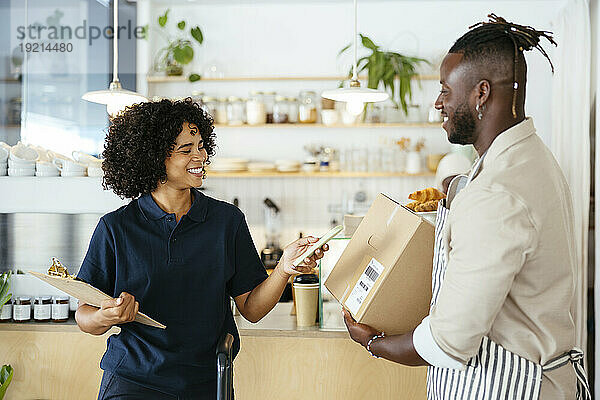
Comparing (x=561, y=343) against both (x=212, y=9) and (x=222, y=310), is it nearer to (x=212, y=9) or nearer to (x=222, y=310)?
(x=222, y=310)

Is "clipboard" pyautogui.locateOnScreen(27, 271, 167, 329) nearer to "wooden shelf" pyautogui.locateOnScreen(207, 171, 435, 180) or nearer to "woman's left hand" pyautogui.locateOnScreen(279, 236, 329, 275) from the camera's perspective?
"woman's left hand" pyautogui.locateOnScreen(279, 236, 329, 275)

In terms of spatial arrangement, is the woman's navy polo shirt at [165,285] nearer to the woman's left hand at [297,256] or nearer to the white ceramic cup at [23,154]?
the woman's left hand at [297,256]

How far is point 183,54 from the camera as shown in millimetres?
4969

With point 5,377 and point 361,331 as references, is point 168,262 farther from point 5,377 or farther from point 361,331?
point 5,377

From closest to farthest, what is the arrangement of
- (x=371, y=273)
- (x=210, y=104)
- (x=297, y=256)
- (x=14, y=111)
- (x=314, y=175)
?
(x=371, y=273) < (x=297, y=256) < (x=14, y=111) < (x=314, y=175) < (x=210, y=104)

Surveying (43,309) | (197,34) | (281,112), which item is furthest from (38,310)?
(197,34)

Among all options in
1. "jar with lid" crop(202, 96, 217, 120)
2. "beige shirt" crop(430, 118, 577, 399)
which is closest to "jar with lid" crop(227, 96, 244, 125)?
"jar with lid" crop(202, 96, 217, 120)

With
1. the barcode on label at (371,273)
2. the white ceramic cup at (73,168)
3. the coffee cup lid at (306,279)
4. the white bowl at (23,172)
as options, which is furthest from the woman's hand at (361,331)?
the white bowl at (23,172)

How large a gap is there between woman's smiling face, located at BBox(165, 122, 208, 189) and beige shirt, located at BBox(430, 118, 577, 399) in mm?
799

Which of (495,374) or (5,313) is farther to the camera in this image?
(5,313)

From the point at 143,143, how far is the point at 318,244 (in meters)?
0.59

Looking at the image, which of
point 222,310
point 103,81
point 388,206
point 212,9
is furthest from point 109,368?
point 212,9

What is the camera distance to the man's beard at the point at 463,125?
1.33m

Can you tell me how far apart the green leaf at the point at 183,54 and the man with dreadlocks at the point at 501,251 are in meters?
3.89
